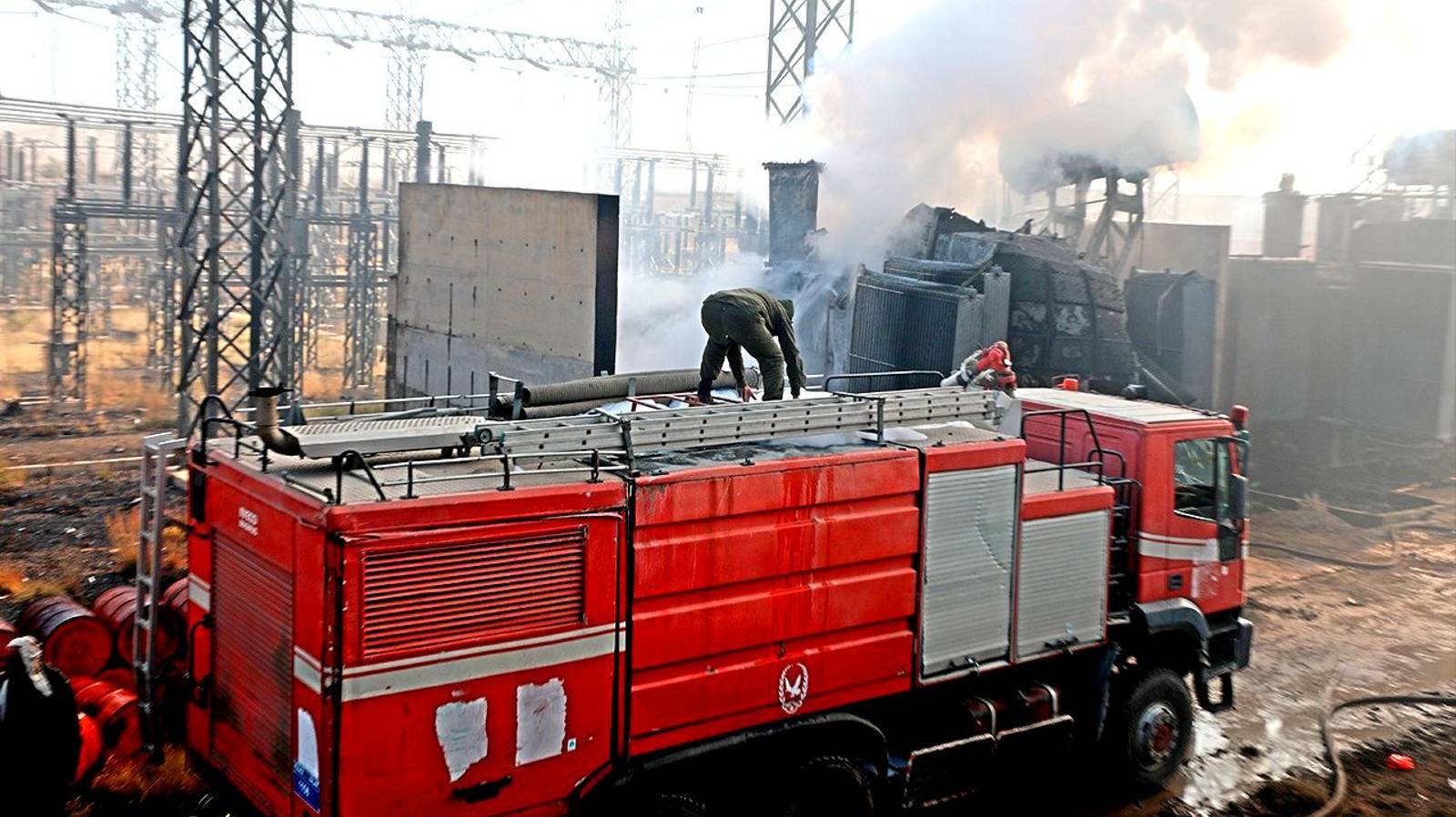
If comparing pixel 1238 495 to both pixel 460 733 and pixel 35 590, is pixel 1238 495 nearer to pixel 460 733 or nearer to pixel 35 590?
pixel 460 733

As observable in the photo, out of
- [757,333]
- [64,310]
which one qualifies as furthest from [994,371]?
[64,310]

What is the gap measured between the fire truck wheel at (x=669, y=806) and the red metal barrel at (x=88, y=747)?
141 inches

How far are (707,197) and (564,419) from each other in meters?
42.0

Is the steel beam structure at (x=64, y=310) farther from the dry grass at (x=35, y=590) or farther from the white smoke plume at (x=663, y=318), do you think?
the dry grass at (x=35, y=590)

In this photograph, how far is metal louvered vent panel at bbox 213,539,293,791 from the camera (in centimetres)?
515

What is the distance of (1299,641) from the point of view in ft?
38.5

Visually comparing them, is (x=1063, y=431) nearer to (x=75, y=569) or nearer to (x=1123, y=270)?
(x=75, y=569)

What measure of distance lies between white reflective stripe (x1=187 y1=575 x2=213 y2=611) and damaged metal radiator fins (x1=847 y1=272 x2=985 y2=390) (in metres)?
12.5

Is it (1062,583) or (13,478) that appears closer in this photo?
(1062,583)

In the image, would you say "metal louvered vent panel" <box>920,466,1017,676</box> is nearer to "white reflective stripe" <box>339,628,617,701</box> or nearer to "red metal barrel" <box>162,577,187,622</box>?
"white reflective stripe" <box>339,628,617,701</box>

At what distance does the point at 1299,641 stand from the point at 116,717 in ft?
32.2

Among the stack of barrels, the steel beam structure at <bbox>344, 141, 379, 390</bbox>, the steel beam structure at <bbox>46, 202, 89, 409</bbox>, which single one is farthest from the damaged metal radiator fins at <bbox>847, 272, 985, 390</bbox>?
the steel beam structure at <bbox>46, 202, 89, 409</bbox>

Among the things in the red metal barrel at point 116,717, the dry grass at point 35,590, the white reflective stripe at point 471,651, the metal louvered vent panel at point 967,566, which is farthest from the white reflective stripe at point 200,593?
the dry grass at point 35,590

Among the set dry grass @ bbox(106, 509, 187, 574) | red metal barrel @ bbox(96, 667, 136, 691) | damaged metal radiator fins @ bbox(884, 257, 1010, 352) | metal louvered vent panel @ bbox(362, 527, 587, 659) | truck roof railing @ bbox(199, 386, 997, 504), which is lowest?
dry grass @ bbox(106, 509, 187, 574)
